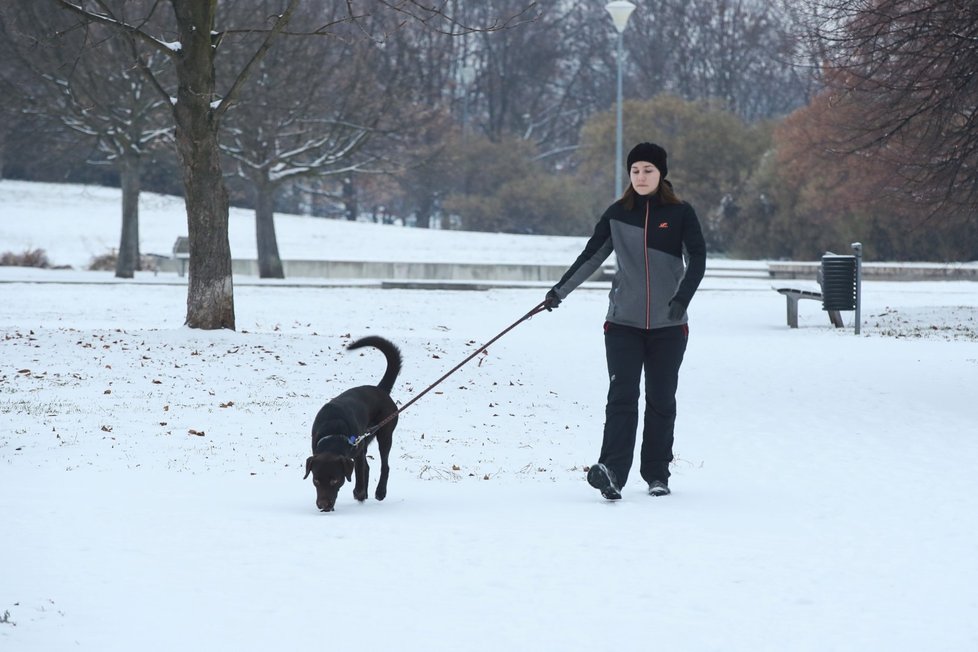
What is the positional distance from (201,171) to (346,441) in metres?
8.95

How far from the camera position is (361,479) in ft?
22.8

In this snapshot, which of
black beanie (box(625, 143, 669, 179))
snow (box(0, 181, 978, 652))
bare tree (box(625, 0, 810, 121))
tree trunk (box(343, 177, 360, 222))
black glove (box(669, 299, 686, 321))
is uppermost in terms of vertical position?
bare tree (box(625, 0, 810, 121))

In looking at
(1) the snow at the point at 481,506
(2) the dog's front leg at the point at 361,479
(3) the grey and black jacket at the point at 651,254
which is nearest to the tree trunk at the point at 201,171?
(1) the snow at the point at 481,506

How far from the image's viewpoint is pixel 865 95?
21562mm

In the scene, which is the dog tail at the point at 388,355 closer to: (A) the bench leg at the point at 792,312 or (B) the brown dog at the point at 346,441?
(B) the brown dog at the point at 346,441

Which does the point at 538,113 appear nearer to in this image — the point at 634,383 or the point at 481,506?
the point at 634,383

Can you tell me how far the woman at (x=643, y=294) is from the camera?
6.88m

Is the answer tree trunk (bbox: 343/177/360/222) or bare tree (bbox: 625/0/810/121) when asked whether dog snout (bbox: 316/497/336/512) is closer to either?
tree trunk (bbox: 343/177/360/222)

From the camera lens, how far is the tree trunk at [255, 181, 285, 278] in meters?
31.3

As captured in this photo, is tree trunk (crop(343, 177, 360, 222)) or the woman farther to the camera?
tree trunk (crop(343, 177, 360, 222))

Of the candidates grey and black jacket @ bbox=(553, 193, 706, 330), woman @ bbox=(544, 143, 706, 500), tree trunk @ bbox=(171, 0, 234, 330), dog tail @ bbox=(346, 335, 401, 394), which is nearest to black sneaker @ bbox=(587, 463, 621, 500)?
woman @ bbox=(544, 143, 706, 500)

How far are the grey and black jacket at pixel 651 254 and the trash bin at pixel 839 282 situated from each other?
11.8 m

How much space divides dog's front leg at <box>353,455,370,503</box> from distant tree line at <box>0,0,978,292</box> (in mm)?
7015

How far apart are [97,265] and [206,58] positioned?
22.3m
